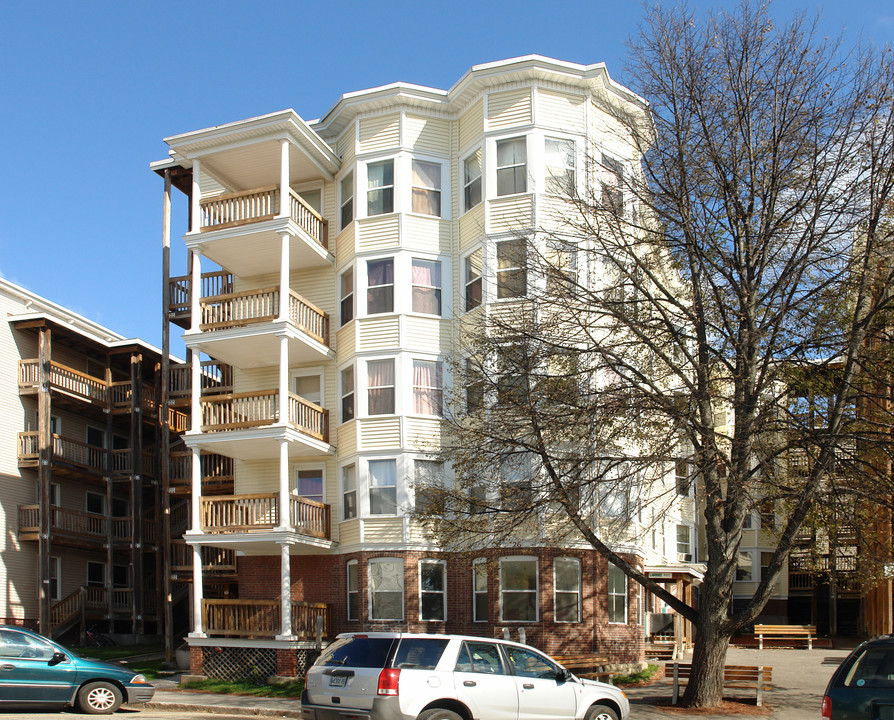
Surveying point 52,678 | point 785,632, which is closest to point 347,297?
point 52,678

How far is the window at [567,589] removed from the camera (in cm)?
2462

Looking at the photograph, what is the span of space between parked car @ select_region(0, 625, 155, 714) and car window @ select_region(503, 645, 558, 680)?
7418 millimetres

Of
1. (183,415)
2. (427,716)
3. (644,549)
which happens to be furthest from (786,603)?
(427,716)

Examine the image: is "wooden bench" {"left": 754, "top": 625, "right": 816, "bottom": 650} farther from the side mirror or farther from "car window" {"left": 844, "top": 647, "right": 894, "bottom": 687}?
the side mirror

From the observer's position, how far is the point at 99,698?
664 inches

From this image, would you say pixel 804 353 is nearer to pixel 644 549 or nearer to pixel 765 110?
pixel 765 110

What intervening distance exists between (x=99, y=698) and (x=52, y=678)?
94 cm

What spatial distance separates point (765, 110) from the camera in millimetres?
18656

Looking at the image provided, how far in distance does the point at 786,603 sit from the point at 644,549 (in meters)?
17.8

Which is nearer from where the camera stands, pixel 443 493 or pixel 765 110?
pixel 765 110

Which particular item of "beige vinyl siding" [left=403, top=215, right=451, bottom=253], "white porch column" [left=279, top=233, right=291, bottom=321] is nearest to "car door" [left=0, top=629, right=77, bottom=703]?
"white porch column" [left=279, top=233, right=291, bottom=321]

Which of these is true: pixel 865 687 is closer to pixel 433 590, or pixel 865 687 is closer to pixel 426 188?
pixel 433 590

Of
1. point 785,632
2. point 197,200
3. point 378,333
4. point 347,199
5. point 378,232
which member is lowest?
point 785,632

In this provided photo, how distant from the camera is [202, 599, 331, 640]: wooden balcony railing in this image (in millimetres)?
24859
